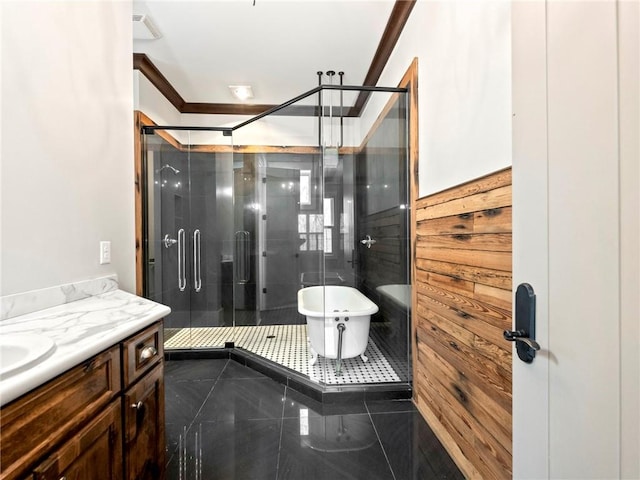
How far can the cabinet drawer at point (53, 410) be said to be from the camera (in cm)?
61

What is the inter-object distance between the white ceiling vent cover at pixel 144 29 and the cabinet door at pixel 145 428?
8.51 feet

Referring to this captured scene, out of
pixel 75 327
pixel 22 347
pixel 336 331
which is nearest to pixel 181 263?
pixel 336 331

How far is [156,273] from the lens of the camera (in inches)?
124

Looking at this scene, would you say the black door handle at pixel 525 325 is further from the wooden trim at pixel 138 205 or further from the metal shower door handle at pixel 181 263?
the metal shower door handle at pixel 181 263

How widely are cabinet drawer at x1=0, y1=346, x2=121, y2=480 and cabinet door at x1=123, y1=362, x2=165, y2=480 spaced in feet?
0.52

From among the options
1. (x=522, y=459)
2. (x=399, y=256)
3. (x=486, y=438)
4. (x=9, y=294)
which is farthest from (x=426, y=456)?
(x=9, y=294)

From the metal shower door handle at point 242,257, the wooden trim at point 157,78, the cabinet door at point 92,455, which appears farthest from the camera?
the metal shower door handle at point 242,257

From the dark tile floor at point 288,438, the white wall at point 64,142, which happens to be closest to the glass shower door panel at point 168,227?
the dark tile floor at point 288,438

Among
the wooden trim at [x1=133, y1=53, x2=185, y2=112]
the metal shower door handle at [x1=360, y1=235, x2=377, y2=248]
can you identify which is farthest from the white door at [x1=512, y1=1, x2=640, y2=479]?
the wooden trim at [x1=133, y1=53, x2=185, y2=112]

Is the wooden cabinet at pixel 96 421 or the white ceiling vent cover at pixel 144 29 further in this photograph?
the white ceiling vent cover at pixel 144 29

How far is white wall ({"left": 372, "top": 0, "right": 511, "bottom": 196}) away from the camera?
116 cm

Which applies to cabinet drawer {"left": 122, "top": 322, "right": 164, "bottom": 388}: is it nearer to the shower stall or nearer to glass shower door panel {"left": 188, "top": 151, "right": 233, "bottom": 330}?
the shower stall

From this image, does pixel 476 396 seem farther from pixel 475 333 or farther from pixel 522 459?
pixel 522 459

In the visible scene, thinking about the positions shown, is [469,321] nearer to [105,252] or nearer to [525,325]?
[525,325]
